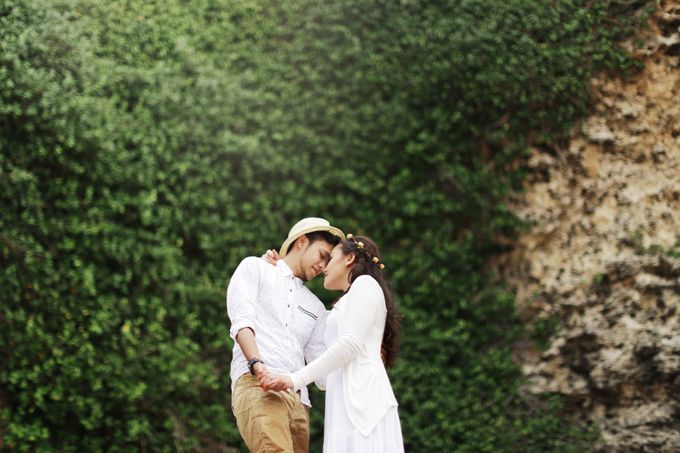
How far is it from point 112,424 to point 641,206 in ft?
16.2

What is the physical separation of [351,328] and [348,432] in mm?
509

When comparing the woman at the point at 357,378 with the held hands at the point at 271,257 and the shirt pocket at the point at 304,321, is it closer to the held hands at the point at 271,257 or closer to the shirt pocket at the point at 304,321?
the shirt pocket at the point at 304,321

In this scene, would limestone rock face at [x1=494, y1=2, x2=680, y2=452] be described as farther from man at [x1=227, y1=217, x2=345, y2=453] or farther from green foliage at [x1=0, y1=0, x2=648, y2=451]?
man at [x1=227, y1=217, x2=345, y2=453]

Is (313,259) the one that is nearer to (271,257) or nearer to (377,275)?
(271,257)

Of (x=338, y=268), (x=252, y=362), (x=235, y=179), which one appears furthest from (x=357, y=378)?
(x=235, y=179)

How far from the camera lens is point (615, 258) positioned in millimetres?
6609

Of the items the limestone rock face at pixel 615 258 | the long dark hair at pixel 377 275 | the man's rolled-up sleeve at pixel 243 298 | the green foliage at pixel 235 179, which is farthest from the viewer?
the limestone rock face at pixel 615 258

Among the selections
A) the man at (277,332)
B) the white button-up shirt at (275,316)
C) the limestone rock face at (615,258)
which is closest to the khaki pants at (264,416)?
the man at (277,332)

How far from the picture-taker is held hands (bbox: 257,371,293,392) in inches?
140

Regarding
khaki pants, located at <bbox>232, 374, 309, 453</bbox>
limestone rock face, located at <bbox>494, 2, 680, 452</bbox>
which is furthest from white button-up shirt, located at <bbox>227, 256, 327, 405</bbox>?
limestone rock face, located at <bbox>494, 2, 680, 452</bbox>

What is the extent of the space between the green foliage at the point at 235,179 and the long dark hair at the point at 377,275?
8.41ft

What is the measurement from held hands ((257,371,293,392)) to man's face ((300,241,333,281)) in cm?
77

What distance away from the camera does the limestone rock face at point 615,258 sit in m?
6.38

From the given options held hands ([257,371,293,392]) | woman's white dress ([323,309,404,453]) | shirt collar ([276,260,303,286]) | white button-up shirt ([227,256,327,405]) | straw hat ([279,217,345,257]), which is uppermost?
straw hat ([279,217,345,257])
